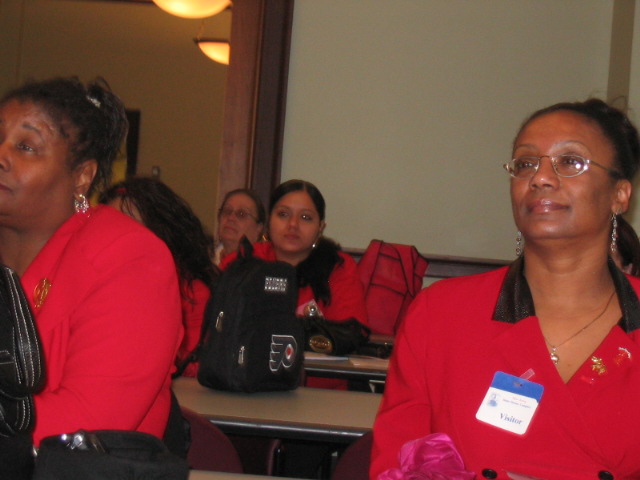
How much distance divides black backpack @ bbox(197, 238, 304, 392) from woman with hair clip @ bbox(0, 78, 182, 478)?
2.12 feet

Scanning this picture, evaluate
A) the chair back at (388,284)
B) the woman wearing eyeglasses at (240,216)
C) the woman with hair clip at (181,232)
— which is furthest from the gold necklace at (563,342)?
the woman wearing eyeglasses at (240,216)

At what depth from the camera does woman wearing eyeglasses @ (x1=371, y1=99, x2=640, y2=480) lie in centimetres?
164

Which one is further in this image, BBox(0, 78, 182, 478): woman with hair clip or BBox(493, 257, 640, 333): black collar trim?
BBox(493, 257, 640, 333): black collar trim

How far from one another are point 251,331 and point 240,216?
2.54 metres

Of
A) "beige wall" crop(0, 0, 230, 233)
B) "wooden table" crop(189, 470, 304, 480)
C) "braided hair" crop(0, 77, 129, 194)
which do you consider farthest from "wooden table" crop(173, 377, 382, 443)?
"beige wall" crop(0, 0, 230, 233)

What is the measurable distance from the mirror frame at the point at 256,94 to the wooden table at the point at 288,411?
266 centimetres

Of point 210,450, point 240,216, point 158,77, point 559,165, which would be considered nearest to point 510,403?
point 559,165

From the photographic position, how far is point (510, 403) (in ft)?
5.47

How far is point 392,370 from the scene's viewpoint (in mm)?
1865

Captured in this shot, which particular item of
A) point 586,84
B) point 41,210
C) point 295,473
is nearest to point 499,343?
point 41,210

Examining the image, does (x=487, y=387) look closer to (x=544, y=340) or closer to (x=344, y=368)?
(x=544, y=340)

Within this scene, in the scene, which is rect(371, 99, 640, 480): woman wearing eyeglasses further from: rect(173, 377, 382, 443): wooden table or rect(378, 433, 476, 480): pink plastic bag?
rect(173, 377, 382, 443): wooden table

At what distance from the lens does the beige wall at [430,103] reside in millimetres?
5312

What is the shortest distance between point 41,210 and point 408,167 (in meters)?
3.76
